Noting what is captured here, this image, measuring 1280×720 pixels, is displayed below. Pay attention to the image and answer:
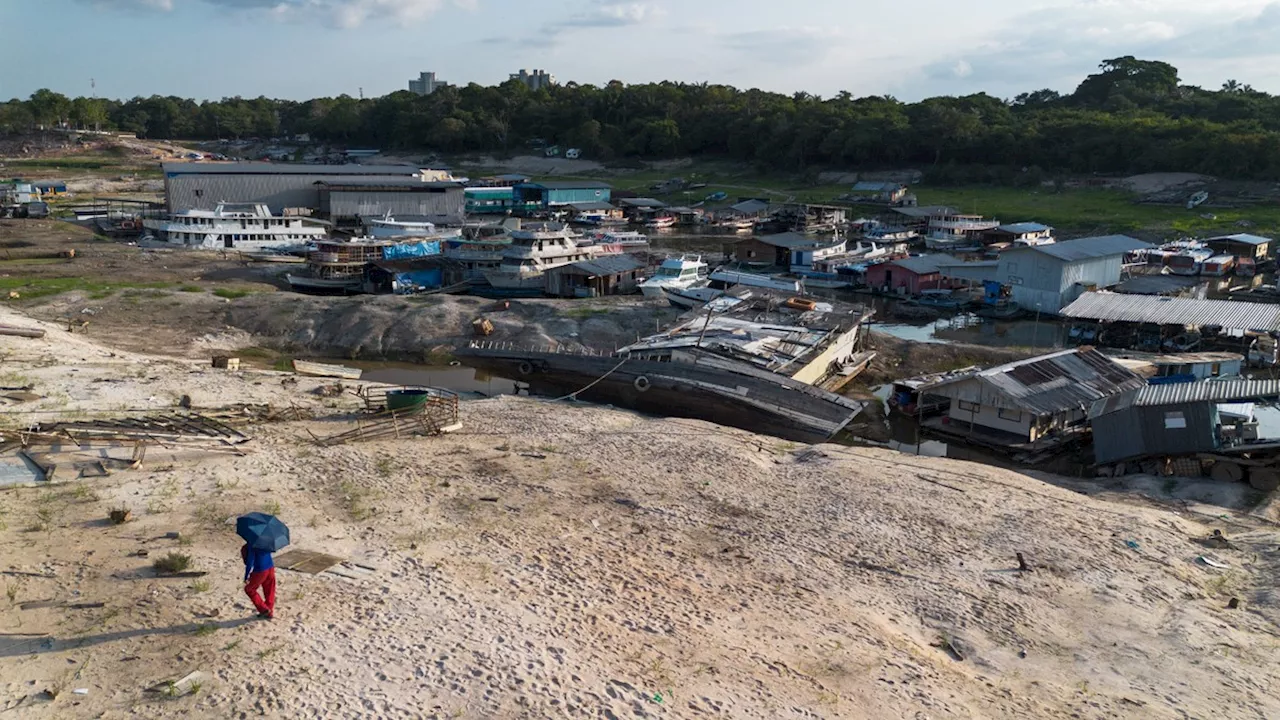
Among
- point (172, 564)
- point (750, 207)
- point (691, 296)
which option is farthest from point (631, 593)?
point (750, 207)

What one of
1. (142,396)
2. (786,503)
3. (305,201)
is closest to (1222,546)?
(786,503)

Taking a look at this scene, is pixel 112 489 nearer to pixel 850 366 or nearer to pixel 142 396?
pixel 142 396

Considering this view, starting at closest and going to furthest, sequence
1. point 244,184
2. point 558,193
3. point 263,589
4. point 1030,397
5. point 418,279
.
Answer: point 263,589
point 1030,397
point 418,279
point 244,184
point 558,193

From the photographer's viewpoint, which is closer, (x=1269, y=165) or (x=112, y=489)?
(x=112, y=489)

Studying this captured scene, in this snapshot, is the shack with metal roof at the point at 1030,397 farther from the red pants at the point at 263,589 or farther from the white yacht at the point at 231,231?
the white yacht at the point at 231,231

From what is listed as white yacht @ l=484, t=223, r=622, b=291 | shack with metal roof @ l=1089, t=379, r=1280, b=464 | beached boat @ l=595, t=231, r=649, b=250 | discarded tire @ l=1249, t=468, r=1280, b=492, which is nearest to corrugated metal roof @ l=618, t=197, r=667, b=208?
beached boat @ l=595, t=231, r=649, b=250

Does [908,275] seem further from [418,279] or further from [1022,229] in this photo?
[418,279]

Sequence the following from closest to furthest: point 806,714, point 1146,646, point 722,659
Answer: point 806,714
point 722,659
point 1146,646
